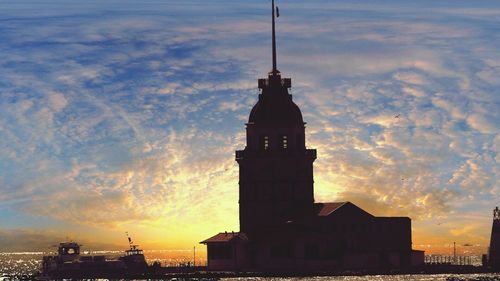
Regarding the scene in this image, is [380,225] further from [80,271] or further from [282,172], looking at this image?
[80,271]

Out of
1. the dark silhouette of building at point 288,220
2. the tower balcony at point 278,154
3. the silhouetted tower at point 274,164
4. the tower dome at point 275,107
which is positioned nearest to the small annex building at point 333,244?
the dark silhouette of building at point 288,220

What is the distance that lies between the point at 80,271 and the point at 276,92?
97.8 feet

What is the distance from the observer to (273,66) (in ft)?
499

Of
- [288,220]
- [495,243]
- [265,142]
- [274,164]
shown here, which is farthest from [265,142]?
[495,243]

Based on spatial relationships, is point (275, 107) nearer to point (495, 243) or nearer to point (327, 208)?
point (327, 208)

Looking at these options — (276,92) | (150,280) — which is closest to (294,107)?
(276,92)

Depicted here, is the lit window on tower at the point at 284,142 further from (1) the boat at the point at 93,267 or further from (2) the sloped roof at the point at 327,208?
(1) the boat at the point at 93,267

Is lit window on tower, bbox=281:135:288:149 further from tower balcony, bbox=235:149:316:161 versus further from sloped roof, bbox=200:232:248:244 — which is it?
sloped roof, bbox=200:232:248:244

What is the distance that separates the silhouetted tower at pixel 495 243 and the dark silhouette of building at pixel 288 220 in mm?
8270

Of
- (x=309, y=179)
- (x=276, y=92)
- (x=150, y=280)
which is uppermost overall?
(x=276, y=92)

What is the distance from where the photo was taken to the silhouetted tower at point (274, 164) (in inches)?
5837

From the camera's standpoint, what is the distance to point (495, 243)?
491 feet

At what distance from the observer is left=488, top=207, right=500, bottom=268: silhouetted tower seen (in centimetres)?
14862

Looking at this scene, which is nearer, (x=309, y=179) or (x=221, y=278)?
(x=221, y=278)
